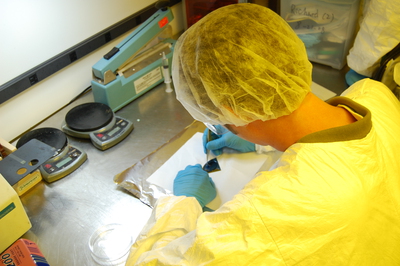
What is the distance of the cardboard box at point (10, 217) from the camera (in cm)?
91

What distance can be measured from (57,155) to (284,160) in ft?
2.79

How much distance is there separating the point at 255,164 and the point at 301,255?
555 millimetres

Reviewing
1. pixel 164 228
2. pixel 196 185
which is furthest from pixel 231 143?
pixel 164 228

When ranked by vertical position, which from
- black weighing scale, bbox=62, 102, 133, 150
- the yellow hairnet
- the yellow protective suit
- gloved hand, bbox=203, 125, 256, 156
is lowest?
gloved hand, bbox=203, 125, 256, 156

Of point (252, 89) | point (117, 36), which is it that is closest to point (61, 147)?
point (117, 36)

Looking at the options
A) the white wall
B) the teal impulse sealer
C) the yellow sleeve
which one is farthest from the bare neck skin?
the white wall

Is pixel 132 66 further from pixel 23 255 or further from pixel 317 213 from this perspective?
pixel 317 213

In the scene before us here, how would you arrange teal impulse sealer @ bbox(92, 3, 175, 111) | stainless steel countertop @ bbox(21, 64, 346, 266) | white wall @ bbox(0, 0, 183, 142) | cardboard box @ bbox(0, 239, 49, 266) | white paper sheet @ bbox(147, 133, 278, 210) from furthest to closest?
teal impulse sealer @ bbox(92, 3, 175, 111) < white wall @ bbox(0, 0, 183, 142) < white paper sheet @ bbox(147, 133, 278, 210) < stainless steel countertop @ bbox(21, 64, 346, 266) < cardboard box @ bbox(0, 239, 49, 266)

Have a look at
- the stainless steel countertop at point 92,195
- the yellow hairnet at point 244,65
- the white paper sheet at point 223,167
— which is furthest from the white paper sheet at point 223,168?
the yellow hairnet at point 244,65

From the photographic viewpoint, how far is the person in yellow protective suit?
0.65 meters

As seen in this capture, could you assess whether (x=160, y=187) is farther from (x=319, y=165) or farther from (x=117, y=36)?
(x=117, y=36)

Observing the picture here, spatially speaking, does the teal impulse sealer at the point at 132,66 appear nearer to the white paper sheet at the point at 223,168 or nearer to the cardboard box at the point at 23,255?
the white paper sheet at the point at 223,168

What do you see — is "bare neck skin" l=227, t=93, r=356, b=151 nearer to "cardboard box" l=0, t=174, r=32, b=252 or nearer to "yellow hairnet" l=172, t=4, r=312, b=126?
"yellow hairnet" l=172, t=4, r=312, b=126

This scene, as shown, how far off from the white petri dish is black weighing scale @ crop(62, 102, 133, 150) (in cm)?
37
